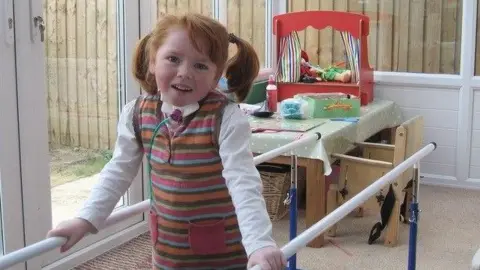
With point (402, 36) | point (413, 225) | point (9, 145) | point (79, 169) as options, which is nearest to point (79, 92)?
point (79, 169)

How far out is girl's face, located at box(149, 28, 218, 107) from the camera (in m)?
1.39

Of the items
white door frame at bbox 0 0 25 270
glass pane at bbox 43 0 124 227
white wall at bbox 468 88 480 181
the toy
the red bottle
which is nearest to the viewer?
white door frame at bbox 0 0 25 270

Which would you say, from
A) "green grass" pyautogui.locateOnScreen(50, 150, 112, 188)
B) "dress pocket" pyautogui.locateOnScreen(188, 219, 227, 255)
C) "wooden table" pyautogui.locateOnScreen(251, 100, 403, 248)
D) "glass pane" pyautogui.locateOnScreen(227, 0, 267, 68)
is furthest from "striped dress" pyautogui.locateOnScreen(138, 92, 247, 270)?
"glass pane" pyautogui.locateOnScreen(227, 0, 267, 68)

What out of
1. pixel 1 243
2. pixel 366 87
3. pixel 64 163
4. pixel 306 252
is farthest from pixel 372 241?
pixel 1 243

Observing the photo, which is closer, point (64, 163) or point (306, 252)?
point (64, 163)

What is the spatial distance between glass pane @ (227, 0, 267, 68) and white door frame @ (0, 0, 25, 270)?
81.6 inches

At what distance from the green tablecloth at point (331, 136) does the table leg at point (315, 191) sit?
0.12ft

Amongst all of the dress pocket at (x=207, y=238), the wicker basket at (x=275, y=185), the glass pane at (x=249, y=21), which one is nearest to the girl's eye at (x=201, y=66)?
the dress pocket at (x=207, y=238)

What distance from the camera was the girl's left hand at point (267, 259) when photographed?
1.19m

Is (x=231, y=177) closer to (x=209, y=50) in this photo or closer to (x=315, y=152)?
(x=209, y=50)

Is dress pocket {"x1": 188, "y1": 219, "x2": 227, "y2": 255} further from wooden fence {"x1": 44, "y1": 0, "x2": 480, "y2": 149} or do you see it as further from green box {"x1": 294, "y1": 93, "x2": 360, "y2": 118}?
green box {"x1": 294, "y1": 93, "x2": 360, "y2": 118}

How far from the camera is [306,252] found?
3.27 m

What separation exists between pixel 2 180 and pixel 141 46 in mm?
1241

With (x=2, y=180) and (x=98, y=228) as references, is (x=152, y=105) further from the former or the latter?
(x=2, y=180)
